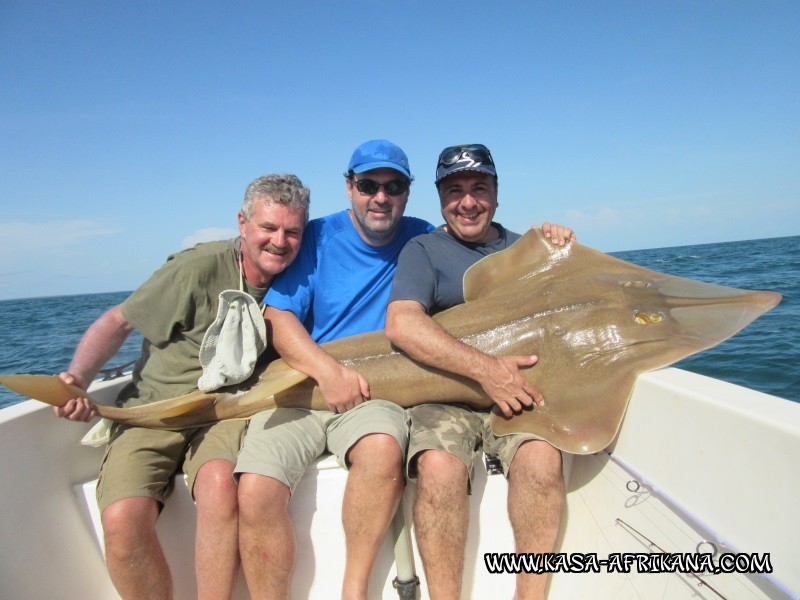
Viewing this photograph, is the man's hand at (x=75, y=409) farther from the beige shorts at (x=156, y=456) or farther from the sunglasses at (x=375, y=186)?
the sunglasses at (x=375, y=186)

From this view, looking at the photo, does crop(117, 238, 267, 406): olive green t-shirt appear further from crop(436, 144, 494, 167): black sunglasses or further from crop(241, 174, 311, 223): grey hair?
crop(436, 144, 494, 167): black sunglasses

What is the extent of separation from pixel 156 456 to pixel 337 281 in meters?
1.51

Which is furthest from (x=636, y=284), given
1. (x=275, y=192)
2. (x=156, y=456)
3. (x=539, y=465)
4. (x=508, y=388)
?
(x=156, y=456)

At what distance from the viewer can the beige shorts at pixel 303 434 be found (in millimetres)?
Answer: 2520

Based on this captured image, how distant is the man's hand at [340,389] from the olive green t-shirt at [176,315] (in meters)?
0.81

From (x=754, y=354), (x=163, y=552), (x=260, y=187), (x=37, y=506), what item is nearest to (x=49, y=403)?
(x=37, y=506)

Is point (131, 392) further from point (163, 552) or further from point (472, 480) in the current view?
point (472, 480)

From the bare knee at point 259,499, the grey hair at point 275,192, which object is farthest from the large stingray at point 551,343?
the grey hair at point 275,192

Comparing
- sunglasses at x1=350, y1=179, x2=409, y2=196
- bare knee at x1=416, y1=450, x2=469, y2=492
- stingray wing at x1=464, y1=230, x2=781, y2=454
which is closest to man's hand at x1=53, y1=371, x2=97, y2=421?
bare knee at x1=416, y1=450, x2=469, y2=492

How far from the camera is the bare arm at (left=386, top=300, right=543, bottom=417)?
2.78 metres

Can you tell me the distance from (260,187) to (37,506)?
2138mm

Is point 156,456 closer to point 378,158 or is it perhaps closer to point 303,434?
point 303,434

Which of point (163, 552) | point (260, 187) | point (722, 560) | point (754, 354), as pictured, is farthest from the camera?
point (754, 354)

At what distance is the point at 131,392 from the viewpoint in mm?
3260
